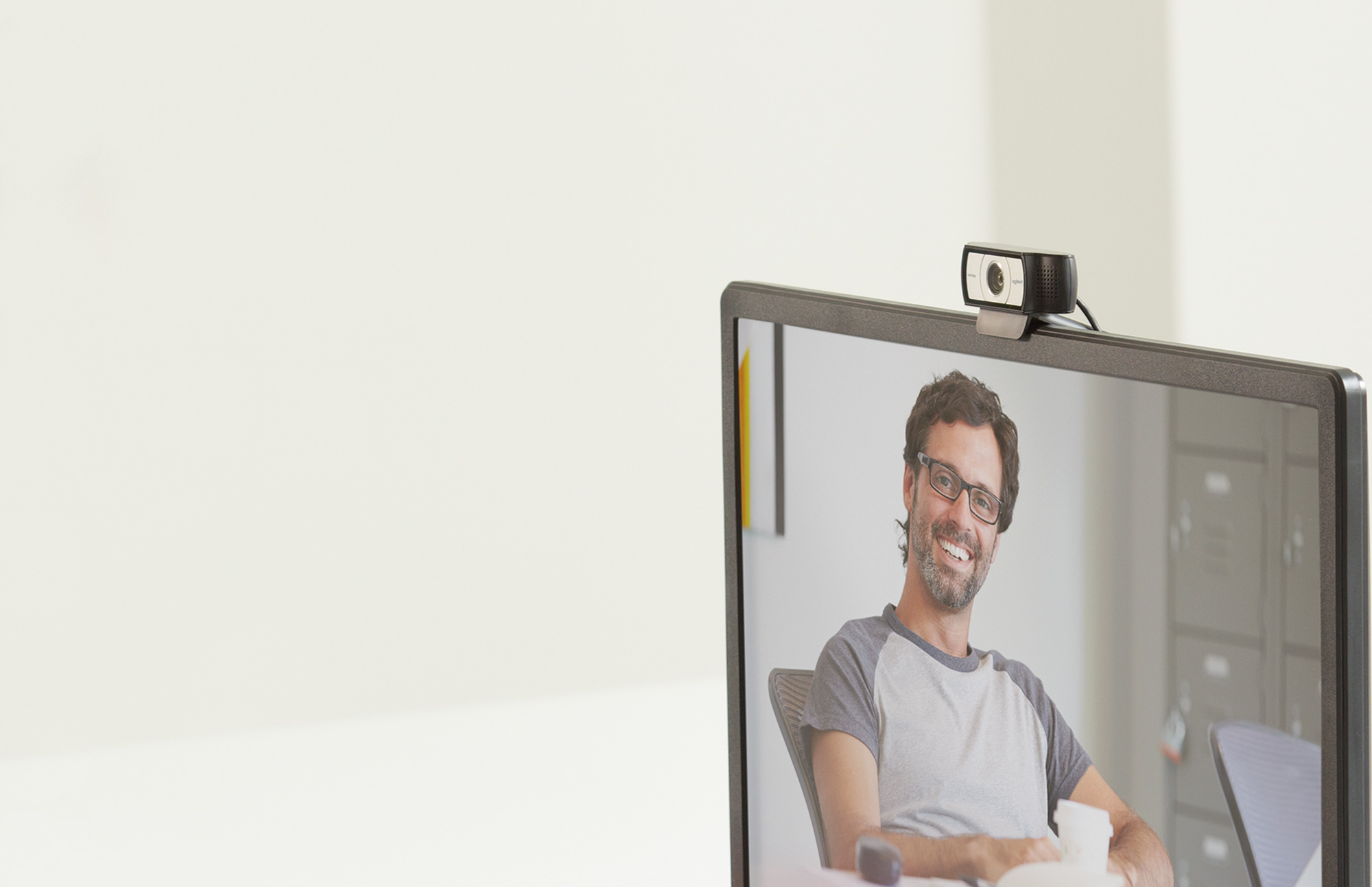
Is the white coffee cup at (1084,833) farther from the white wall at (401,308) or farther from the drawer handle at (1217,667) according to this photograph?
the white wall at (401,308)

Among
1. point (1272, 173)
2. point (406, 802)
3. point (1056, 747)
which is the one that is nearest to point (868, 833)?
point (1056, 747)

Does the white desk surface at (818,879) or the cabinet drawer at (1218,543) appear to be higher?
the cabinet drawer at (1218,543)

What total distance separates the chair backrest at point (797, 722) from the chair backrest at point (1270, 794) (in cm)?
27

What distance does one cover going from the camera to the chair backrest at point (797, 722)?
30.7 inches

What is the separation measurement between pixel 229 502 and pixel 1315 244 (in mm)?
1789

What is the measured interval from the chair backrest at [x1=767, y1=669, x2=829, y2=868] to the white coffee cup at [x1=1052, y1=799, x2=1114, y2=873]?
17 cm

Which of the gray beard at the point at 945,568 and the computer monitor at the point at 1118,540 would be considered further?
the gray beard at the point at 945,568

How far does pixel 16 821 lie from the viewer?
61.6 inches

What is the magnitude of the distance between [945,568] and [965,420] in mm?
75

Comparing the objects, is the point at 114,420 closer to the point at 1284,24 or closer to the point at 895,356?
the point at 895,356

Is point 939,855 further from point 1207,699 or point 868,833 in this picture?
point 1207,699

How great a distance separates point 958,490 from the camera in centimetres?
68

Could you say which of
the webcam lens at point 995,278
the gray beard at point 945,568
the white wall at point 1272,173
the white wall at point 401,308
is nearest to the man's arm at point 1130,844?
the gray beard at point 945,568

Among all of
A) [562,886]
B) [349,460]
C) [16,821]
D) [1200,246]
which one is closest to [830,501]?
[562,886]
